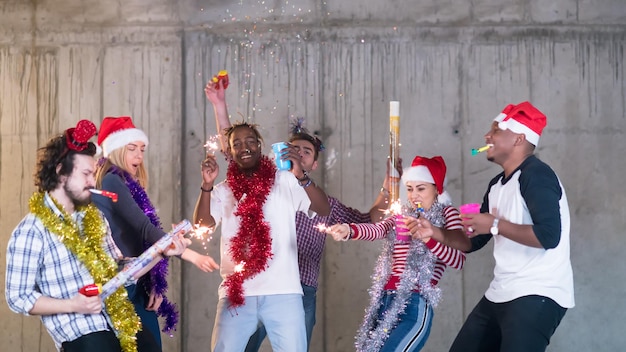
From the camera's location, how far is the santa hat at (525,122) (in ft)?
12.5

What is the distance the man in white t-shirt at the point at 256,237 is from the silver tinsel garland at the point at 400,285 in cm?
36

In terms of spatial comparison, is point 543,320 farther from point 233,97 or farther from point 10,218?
point 10,218

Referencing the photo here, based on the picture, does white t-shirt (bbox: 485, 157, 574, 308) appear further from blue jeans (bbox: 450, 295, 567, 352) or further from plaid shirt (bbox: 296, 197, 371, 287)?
plaid shirt (bbox: 296, 197, 371, 287)

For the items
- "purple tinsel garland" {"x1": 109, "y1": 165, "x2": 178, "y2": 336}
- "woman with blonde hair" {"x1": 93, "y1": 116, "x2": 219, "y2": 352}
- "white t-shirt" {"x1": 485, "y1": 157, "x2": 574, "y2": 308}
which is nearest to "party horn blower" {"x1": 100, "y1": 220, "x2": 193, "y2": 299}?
"woman with blonde hair" {"x1": 93, "y1": 116, "x2": 219, "y2": 352}

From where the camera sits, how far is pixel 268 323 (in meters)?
3.91

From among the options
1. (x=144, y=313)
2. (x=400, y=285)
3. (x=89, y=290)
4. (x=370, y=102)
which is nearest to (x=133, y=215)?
(x=144, y=313)

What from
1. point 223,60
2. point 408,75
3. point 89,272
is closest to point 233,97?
point 223,60

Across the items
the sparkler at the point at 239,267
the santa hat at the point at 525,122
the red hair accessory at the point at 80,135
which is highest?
the santa hat at the point at 525,122

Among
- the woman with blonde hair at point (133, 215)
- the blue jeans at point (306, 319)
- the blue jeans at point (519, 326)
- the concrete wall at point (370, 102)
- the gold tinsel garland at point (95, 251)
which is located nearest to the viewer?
the gold tinsel garland at point (95, 251)

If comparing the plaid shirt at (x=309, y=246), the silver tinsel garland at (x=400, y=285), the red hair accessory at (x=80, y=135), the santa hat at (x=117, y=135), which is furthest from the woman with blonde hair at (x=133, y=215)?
the silver tinsel garland at (x=400, y=285)

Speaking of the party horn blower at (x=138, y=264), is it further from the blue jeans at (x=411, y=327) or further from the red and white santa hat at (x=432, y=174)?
the red and white santa hat at (x=432, y=174)

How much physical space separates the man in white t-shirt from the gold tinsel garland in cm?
76

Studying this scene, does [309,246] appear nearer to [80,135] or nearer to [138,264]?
[138,264]

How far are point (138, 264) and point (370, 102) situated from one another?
2888 mm
